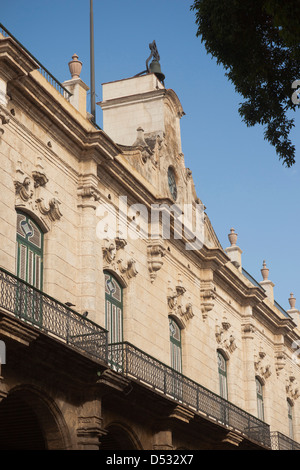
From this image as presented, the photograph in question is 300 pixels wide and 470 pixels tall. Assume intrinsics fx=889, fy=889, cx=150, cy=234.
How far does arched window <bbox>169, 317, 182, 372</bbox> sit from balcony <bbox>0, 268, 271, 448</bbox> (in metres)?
0.87

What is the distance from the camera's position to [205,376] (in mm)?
27125

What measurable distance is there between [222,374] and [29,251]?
11758 millimetres

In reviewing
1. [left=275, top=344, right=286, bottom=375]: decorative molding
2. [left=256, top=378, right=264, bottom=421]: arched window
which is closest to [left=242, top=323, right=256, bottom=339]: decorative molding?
[left=256, top=378, right=264, bottom=421]: arched window

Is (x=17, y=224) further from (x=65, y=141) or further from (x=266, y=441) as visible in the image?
(x=266, y=441)

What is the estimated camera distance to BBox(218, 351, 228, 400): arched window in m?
28.8

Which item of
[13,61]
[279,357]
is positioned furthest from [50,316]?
[279,357]

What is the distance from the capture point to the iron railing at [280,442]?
30.9m

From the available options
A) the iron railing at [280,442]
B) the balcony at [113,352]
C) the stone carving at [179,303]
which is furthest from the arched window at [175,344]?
the iron railing at [280,442]

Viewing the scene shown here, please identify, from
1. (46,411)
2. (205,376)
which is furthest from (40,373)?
(205,376)

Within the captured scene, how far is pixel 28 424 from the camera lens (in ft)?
60.7

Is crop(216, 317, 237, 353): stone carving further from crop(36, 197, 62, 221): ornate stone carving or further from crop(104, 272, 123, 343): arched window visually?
crop(36, 197, 62, 221): ornate stone carving

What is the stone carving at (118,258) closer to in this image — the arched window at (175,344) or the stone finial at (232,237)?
the arched window at (175,344)

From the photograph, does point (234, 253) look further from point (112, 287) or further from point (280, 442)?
point (112, 287)

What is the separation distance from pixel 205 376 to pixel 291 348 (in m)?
11.0
